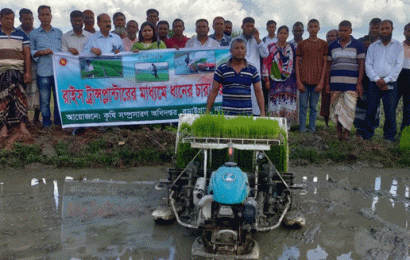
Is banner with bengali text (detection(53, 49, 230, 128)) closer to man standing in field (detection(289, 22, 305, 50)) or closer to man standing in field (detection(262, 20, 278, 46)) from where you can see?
man standing in field (detection(262, 20, 278, 46))

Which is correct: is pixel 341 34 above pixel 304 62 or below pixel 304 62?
above

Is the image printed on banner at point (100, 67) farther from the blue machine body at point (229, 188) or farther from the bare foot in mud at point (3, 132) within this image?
the blue machine body at point (229, 188)

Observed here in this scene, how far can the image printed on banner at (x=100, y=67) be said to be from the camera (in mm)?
7660

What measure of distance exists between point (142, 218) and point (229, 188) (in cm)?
145

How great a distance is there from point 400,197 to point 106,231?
3.93 m

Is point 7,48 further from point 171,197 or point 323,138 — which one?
point 323,138

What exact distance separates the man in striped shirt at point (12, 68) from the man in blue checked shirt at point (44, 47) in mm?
182

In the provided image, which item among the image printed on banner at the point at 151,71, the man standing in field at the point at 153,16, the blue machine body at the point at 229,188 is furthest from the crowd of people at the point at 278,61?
the blue machine body at the point at 229,188

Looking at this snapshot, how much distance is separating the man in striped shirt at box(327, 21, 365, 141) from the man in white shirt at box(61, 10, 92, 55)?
499 centimetres

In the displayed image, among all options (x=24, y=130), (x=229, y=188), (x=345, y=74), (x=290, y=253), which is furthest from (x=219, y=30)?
(x=290, y=253)

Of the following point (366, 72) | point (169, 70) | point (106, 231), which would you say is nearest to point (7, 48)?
point (169, 70)

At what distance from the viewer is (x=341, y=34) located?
A: 7480 millimetres

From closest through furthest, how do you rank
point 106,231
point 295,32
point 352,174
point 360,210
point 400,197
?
point 106,231
point 360,210
point 400,197
point 352,174
point 295,32

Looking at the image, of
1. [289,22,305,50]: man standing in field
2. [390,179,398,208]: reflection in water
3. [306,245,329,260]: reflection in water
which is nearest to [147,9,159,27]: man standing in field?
[289,22,305,50]: man standing in field
